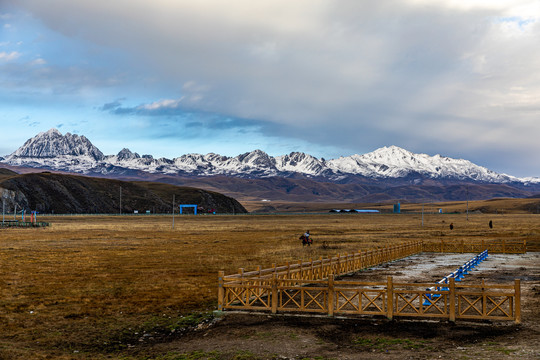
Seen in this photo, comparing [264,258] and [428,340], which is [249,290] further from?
[264,258]

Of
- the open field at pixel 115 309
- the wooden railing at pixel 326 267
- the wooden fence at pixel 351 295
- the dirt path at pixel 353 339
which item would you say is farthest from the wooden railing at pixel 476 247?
the dirt path at pixel 353 339

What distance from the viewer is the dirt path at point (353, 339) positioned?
15117mm

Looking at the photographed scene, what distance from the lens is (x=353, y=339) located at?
1681 centimetres

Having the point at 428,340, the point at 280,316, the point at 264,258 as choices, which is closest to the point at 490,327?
the point at 428,340

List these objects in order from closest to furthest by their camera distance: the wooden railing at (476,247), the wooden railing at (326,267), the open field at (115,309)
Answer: the open field at (115,309)
the wooden railing at (326,267)
the wooden railing at (476,247)

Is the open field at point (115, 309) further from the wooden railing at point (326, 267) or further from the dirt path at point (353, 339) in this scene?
the wooden railing at point (326, 267)

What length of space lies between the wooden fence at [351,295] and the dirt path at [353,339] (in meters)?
0.57

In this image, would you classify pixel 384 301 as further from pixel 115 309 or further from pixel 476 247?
pixel 476 247

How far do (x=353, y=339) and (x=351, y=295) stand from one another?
893cm

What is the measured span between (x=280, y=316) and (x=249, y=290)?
2.30 meters

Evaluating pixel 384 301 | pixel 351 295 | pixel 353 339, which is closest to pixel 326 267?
pixel 351 295

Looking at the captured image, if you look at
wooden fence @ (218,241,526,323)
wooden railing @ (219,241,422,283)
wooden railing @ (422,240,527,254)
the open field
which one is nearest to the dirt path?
the open field

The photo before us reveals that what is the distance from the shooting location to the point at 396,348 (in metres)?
15.7

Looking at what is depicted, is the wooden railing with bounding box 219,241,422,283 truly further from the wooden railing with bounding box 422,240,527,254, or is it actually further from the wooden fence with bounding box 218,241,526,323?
Result: the wooden railing with bounding box 422,240,527,254
